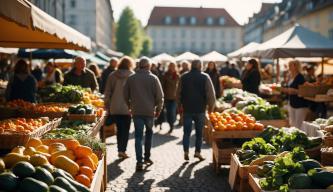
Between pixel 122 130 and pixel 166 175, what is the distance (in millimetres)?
1807

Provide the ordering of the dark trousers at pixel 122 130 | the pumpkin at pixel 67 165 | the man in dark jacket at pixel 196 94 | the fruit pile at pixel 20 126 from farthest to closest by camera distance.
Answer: the dark trousers at pixel 122 130, the man in dark jacket at pixel 196 94, the fruit pile at pixel 20 126, the pumpkin at pixel 67 165

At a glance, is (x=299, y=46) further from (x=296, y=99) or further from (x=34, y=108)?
(x=34, y=108)

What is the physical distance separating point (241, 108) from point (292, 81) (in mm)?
1309

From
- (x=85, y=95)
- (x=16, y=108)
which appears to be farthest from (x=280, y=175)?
(x=85, y=95)

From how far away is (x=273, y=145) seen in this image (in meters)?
7.65

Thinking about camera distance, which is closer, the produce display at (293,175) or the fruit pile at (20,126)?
the produce display at (293,175)

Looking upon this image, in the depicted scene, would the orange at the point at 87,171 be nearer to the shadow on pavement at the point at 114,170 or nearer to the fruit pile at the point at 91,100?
the shadow on pavement at the point at 114,170

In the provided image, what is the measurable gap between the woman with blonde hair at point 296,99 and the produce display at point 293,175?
247 inches

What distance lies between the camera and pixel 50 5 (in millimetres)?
43625

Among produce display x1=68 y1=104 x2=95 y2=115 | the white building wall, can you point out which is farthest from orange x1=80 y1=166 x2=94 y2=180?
the white building wall

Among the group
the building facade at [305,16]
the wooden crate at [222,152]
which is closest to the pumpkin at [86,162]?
the wooden crate at [222,152]

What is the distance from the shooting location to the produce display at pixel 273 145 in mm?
6938

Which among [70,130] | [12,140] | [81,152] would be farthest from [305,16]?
[81,152]

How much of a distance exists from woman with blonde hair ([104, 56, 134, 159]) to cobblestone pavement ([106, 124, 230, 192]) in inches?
16.2
